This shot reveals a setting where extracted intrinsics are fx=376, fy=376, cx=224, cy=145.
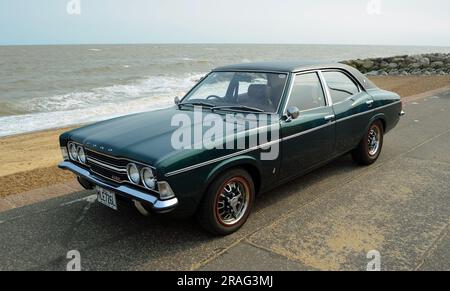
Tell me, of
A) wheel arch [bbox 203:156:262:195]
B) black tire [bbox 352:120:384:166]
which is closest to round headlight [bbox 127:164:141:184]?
wheel arch [bbox 203:156:262:195]

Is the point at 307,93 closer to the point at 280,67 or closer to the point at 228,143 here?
the point at 280,67

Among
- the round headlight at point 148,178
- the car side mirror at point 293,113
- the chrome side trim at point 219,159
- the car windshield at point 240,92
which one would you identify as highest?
the car windshield at point 240,92

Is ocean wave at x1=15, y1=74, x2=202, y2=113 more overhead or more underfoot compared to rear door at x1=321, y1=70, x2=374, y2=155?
more underfoot

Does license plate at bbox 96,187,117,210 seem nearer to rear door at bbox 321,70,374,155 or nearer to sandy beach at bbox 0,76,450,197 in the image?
sandy beach at bbox 0,76,450,197

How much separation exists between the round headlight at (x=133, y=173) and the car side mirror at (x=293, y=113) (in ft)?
5.43

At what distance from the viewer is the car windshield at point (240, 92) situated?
13.5 ft

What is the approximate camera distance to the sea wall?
79.2ft

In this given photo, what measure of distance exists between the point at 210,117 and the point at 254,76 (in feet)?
2.84

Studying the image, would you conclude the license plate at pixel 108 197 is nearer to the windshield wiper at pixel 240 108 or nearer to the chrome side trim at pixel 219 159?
the chrome side trim at pixel 219 159

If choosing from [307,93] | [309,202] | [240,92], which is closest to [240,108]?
[240,92]

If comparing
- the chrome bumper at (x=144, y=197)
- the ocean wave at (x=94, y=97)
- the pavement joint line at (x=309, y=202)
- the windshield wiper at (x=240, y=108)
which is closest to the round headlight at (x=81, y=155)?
the chrome bumper at (x=144, y=197)
